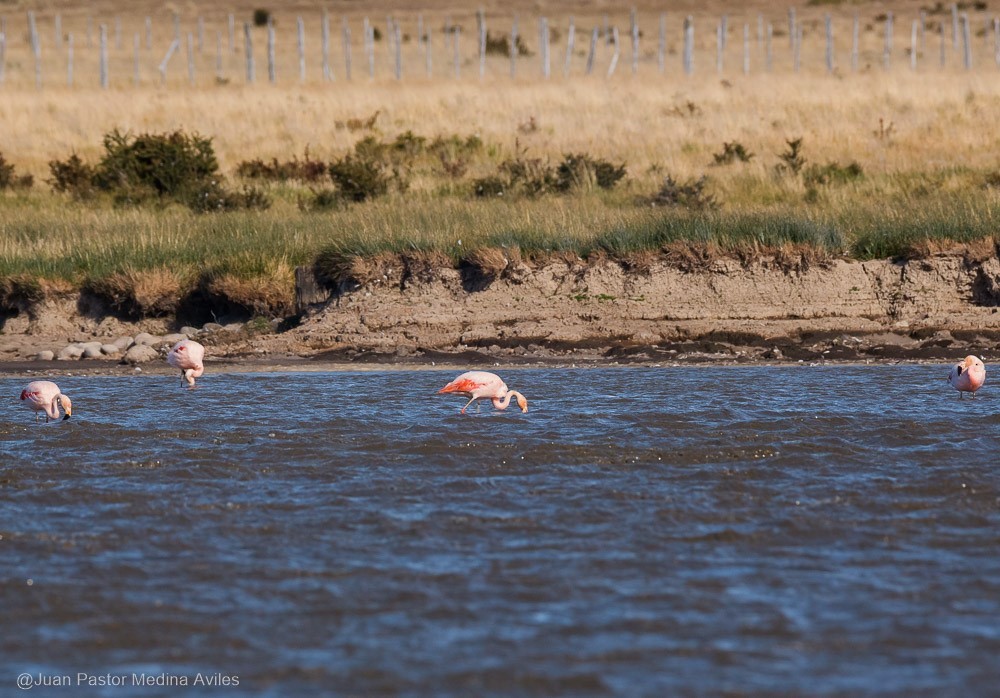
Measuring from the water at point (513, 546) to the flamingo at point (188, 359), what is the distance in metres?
0.72

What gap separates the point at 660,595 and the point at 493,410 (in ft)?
15.9

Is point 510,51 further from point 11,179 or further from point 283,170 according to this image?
point 11,179

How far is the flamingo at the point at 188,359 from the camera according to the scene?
11.2 meters

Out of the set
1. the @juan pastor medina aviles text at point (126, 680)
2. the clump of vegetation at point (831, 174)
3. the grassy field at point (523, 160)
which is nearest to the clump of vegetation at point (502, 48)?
the grassy field at point (523, 160)

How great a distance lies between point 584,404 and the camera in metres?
10.4

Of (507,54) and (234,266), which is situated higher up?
(507,54)

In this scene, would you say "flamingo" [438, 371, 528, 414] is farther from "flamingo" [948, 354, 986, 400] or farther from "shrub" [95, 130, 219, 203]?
"shrub" [95, 130, 219, 203]

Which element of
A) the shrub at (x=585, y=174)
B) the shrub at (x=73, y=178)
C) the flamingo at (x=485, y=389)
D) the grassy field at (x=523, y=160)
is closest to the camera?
the flamingo at (x=485, y=389)

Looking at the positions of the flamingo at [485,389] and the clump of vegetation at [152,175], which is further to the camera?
the clump of vegetation at [152,175]

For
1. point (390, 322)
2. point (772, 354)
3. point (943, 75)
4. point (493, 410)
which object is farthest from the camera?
point (943, 75)

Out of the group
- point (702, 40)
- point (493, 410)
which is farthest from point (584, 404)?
point (702, 40)

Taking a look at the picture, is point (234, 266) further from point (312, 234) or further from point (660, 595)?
point (660, 595)

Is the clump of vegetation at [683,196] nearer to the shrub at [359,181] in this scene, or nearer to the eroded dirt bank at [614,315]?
the eroded dirt bank at [614,315]

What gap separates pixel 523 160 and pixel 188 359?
1245 centimetres
